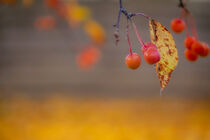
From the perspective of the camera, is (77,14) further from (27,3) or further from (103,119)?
(103,119)

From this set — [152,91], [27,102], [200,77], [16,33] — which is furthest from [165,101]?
[16,33]

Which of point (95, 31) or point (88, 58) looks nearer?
point (95, 31)

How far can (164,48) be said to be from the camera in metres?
0.51

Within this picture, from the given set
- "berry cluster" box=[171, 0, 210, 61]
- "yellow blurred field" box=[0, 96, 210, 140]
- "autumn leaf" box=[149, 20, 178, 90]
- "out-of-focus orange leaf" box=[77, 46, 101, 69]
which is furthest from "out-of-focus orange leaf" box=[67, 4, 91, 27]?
"autumn leaf" box=[149, 20, 178, 90]

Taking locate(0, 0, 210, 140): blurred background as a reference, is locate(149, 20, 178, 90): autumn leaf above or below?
below

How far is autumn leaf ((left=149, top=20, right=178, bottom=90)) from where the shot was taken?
494 millimetres

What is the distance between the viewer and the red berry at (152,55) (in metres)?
0.48

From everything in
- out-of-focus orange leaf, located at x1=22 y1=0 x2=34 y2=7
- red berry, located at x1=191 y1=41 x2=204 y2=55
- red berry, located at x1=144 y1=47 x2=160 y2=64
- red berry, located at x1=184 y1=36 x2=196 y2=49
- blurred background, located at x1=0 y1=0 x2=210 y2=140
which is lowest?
red berry, located at x1=144 y1=47 x2=160 y2=64

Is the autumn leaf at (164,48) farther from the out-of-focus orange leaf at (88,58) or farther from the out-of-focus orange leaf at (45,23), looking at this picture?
the out-of-focus orange leaf at (45,23)

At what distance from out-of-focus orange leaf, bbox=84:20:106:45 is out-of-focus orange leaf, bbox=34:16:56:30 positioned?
0.43 m

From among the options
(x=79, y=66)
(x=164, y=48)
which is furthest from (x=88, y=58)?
(x=164, y=48)

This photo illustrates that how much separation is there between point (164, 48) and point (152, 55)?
0.05m

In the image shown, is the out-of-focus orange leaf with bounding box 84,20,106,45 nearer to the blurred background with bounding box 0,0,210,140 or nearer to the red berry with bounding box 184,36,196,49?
the blurred background with bounding box 0,0,210,140

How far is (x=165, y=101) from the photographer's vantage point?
122 inches
